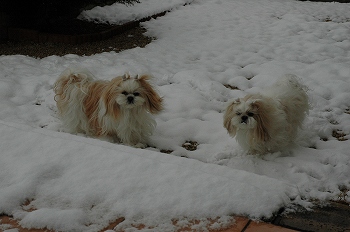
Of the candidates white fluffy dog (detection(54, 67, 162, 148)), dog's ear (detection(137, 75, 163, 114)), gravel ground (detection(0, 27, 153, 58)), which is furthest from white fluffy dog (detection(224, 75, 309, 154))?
gravel ground (detection(0, 27, 153, 58))

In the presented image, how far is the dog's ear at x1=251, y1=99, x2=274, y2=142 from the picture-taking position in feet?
11.2

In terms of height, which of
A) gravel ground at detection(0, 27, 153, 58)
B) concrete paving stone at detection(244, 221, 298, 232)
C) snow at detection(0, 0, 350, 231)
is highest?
concrete paving stone at detection(244, 221, 298, 232)

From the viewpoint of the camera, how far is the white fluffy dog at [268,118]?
3424 millimetres

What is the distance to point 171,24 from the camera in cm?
806

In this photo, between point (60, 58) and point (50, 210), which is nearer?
point (50, 210)

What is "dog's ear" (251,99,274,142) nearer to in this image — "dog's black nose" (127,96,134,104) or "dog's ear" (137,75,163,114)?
"dog's ear" (137,75,163,114)

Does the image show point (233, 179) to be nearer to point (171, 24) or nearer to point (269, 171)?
point (269, 171)

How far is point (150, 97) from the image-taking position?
148 inches

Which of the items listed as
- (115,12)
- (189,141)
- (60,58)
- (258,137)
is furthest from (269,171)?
(115,12)

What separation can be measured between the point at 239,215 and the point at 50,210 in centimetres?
98

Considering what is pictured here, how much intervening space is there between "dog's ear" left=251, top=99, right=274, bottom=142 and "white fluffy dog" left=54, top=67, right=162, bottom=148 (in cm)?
92

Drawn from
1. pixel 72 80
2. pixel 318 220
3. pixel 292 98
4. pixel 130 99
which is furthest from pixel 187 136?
pixel 318 220

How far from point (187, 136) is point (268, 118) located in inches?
34.6

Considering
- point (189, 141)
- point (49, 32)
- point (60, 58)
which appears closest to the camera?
point (189, 141)
